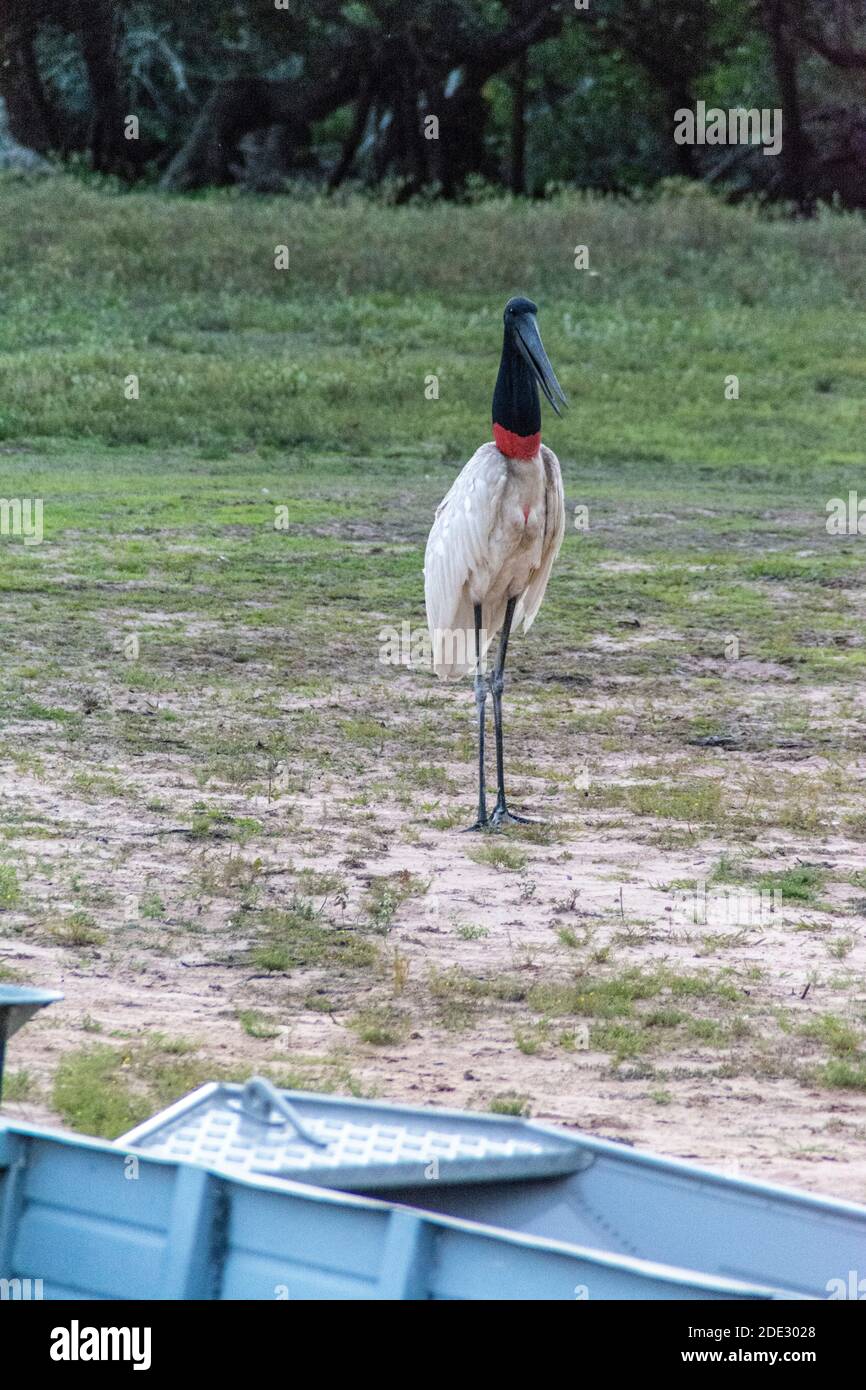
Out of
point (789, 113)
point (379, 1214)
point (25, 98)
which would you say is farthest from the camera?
point (25, 98)

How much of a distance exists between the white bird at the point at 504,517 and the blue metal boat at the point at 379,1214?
349 centimetres

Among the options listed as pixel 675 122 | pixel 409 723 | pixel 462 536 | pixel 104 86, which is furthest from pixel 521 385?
pixel 675 122

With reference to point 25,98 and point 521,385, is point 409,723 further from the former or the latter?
point 25,98

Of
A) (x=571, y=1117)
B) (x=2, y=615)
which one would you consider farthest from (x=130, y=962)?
(x=2, y=615)

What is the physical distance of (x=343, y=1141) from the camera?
3.93 m

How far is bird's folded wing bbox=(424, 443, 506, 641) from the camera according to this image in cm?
748

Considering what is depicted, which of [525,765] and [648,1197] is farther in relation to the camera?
[525,765]

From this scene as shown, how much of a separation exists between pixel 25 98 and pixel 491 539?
2479cm

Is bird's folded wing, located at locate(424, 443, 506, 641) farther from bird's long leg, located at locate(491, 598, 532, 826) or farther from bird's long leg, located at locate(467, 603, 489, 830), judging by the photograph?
bird's long leg, located at locate(491, 598, 532, 826)

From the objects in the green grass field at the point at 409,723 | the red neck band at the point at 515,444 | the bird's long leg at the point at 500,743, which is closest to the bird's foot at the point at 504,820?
the bird's long leg at the point at 500,743

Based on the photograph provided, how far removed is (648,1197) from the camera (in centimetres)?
378
